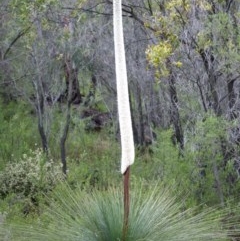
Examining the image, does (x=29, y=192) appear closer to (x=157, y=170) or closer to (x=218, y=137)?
(x=157, y=170)

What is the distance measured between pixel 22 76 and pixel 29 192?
3219 millimetres

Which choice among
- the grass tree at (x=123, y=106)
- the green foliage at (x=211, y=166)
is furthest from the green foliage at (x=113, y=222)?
the green foliage at (x=211, y=166)

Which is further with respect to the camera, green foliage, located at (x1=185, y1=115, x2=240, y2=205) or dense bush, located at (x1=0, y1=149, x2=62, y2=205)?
dense bush, located at (x1=0, y1=149, x2=62, y2=205)

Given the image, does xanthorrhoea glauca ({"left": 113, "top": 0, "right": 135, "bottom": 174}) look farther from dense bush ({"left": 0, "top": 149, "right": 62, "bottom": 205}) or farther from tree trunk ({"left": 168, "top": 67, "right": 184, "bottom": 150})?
dense bush ({"left": 0, "top": 149, "right": 62, "bottom": 205})

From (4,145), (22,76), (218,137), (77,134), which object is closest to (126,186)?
(218,137)

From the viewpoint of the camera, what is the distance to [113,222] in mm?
4293

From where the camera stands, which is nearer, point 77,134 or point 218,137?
point 218,137

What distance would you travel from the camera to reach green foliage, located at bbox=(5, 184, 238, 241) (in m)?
4.25

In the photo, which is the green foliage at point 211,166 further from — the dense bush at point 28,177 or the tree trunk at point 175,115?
the dense bush at point 28,177

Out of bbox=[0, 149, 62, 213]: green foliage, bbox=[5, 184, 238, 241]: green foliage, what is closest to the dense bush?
bbox=[0, 149, 62, 213]: green foliage

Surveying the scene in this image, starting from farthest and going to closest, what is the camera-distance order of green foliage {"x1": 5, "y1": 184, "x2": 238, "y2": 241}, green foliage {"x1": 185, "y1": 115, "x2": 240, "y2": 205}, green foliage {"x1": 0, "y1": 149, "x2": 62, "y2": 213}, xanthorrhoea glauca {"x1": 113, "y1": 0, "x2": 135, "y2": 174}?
green foliage {"x1": 0, "y1": 149, "x2": 62, "y2": 213} → green foliage {"x1": 185, "y1": 115, "x2": 240, "y2": 205} → green foliage {"x1": 5, "y1": 184, "x2": 238, "y2": 241} → xanthorrhoea glauca {"x1": 113, "y1": 0, "x2": 135, "y2": 174}

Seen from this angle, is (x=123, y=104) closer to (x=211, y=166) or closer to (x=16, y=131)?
(x=211, y=166)

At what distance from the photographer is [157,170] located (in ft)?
27.0

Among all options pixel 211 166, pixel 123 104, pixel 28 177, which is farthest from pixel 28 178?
pixel 123 104
